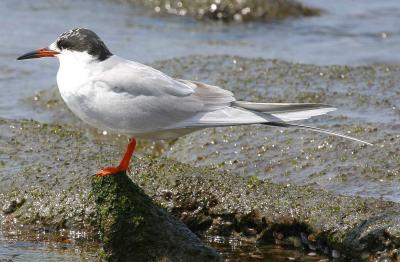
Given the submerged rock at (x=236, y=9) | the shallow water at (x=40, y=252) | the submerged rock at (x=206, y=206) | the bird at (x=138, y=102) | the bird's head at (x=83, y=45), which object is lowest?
the shallow water at (x=40, y=252)

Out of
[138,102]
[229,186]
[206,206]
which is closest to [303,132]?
[229,186]

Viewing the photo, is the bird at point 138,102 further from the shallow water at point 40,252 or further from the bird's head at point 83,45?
the shallow water at point 40,252

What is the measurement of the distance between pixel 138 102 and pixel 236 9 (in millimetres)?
8179

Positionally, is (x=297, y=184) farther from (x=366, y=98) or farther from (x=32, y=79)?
(x=32, y=79)

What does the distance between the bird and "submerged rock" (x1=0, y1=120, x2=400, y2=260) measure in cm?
51

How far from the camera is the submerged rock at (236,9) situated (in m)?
13.4

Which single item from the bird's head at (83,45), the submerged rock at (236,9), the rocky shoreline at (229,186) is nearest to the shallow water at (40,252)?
the rocky shoreline at (229,186)

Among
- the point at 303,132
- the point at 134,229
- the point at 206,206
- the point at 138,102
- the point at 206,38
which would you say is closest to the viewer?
the point at 134,229

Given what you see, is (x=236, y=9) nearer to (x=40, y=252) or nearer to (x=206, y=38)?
(x=206, y=38)

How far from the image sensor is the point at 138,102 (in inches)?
214

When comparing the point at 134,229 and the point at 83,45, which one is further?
the point at 83,45

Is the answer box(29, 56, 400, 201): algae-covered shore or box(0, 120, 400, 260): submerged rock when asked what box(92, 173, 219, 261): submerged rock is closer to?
box(0, 120, 400, 260): submerged rock

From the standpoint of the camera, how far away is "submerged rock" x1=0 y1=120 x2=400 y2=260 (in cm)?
567

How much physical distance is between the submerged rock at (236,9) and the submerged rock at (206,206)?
280 inches
